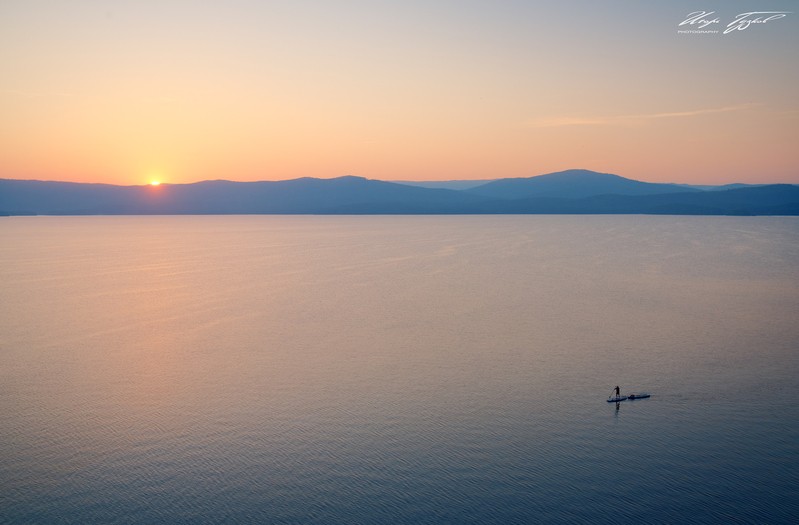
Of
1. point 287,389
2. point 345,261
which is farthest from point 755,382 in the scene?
point 345,261

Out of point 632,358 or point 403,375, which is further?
point 632,358

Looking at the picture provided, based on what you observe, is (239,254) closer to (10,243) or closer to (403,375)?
(10,243)

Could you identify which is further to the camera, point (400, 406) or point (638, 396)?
point (638, 396)

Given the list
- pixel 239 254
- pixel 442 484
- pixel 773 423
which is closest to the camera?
pixel 442 484

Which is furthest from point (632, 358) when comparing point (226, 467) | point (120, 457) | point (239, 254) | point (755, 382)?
point (239, 254)

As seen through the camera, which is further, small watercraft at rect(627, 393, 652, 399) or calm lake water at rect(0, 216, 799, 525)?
small watercraft at rect(627, 393, 652, 399)

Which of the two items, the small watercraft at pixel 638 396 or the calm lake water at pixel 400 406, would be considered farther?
the small watercraft at pixel 638 396

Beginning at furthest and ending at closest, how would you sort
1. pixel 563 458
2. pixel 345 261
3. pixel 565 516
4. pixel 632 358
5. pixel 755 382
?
1. pixel 345 261
2. pixel 632 358
3. pixel 755 382
4. pixel 563 458
5. pixel 565 516
